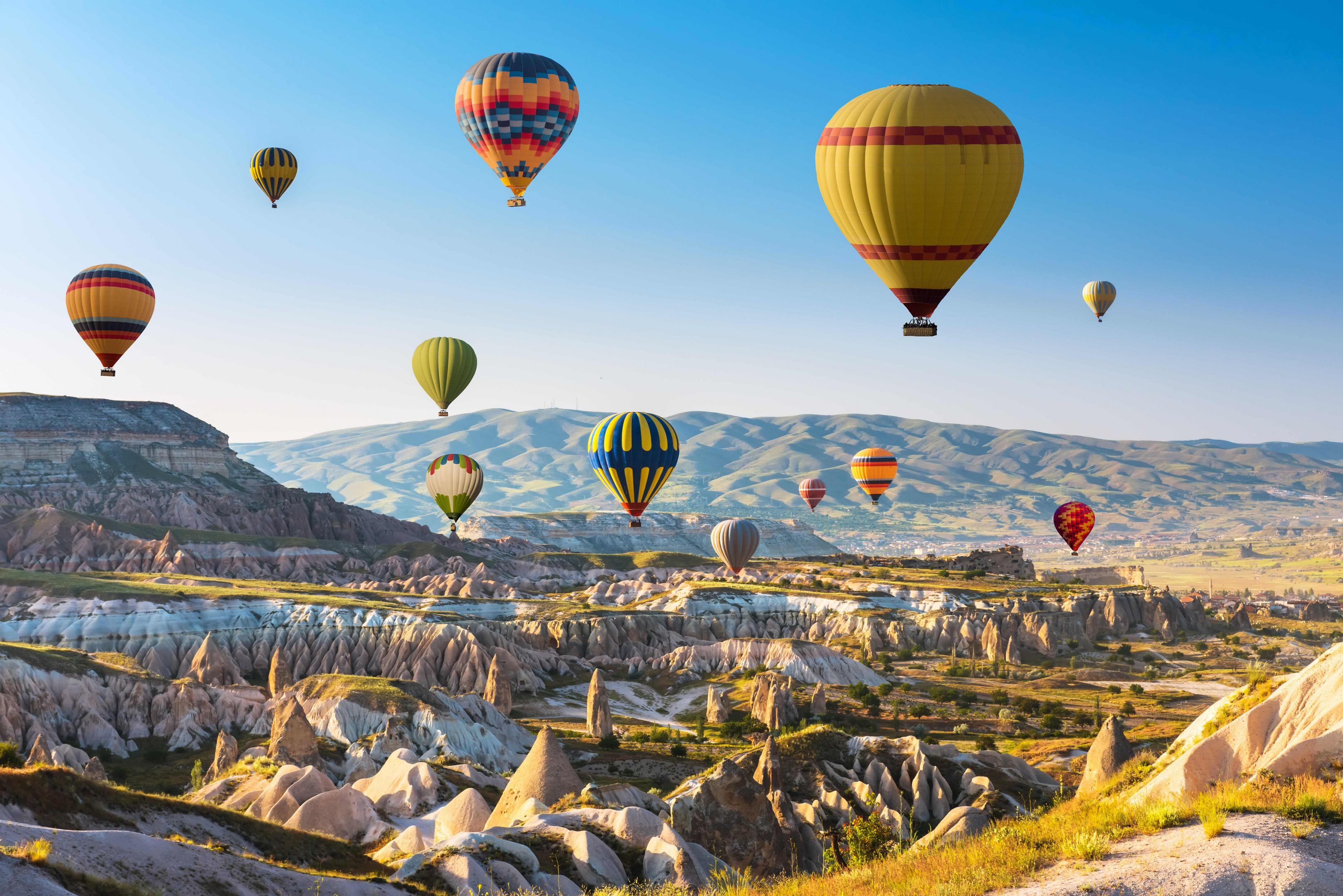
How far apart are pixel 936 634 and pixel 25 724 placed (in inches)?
4031

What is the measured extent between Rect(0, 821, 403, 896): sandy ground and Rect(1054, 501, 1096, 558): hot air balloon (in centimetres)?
15821

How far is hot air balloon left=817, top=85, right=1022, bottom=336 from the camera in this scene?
1715 inches

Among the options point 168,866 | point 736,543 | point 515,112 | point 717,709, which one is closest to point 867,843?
point 168,866

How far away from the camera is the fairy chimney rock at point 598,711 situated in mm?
87562

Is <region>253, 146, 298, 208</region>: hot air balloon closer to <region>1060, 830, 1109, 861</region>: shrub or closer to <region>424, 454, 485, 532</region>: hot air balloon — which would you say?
<region>424, 454, 485, 532</region>: hot air balloon

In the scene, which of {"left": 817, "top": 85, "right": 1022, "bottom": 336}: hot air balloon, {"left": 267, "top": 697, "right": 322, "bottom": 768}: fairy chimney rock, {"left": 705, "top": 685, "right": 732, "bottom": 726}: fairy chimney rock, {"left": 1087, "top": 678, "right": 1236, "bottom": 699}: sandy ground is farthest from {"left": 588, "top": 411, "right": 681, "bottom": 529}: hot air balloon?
{"left": 1087, "top": 678, "right": 1236, "bottom": 699}: sandy ground

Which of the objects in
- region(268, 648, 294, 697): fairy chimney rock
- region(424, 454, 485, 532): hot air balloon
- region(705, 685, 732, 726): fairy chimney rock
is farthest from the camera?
region(424, 454, 485, 532): hot air balloon

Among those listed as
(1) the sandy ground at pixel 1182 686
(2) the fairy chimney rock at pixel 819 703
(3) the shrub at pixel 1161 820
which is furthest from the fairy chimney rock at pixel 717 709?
(3) the shrub at pixel 1161 820

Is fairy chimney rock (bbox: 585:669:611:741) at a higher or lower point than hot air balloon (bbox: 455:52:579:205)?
lower

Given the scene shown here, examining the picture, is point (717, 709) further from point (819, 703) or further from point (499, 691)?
point (499, 691)

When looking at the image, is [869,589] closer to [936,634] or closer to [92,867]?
[936,634]

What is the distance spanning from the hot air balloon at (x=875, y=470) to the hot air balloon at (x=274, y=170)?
80.4 m

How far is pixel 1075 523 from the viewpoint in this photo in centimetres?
16962

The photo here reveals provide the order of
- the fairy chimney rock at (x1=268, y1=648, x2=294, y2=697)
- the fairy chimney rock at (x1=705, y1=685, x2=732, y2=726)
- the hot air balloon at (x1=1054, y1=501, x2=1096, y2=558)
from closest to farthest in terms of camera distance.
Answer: the fairy chimney rock at (x1=268, y1=648, x2=294, y2=697) < the fairy chimney rock at (x1=705, y1=685, x2=732, y2=726) < the hot air balloon at (x1=1054, y1=501, x2=1096, y2=558)
